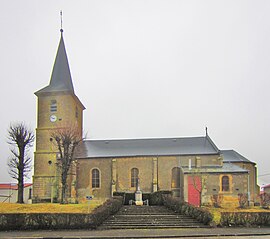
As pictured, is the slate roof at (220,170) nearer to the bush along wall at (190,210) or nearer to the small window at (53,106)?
the bush along wall at (190,210)

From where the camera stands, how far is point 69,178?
47.0 metres

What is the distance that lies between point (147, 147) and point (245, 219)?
87.0ft

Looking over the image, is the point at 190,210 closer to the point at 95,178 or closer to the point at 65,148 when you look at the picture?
the point at 65,148

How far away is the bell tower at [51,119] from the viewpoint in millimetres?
47125

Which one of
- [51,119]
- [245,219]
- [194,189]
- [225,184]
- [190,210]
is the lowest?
[245,219]

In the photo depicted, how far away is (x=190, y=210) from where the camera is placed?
84.9 feet

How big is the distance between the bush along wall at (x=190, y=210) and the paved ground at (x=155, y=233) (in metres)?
1.25

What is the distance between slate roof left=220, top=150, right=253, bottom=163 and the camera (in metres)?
47.2

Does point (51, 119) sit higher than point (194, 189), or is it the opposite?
point (51, 119)

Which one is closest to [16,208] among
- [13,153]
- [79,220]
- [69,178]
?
[79,220]

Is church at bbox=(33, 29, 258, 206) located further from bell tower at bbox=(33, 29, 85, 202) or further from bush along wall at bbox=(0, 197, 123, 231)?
bush along wall at bbox=(0, 197, 123, 231)

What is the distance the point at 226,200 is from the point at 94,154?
16.9 metres

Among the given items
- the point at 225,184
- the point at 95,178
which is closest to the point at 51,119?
the point at 95,178

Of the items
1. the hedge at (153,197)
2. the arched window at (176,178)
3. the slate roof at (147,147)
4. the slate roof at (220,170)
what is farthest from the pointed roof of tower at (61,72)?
the slate roof at (220,170)
